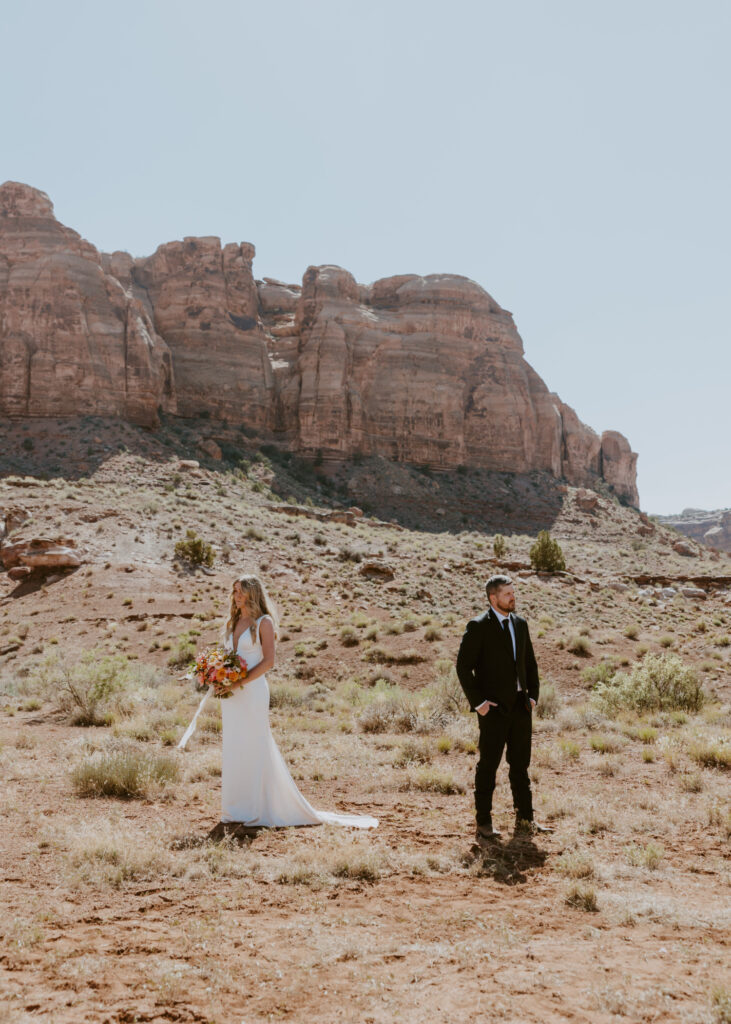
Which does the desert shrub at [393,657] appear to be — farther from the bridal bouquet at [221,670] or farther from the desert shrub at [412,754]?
the bridal bouquet at [221,670]

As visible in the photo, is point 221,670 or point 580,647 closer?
point 221,670

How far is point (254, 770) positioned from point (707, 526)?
127302 millimetres

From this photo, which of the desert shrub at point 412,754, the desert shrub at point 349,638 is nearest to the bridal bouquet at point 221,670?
the desert shrub at point 412,754

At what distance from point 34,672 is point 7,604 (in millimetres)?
8444

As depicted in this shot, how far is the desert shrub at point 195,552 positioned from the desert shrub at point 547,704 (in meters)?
17.3

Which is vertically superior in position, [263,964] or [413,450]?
[413,450]

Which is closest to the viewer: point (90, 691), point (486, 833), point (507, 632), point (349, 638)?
point (486, 833)

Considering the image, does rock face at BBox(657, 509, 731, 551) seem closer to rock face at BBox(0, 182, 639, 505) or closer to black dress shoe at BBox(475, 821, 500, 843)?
rock face at BBox(0, 182, 639, 505)

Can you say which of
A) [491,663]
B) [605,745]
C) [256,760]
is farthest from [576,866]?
[605,745]

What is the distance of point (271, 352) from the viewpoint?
199 ft

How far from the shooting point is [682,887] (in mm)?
4840

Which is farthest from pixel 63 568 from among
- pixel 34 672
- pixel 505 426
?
pixel 505 426

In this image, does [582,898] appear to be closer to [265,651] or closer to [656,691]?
[265,651]

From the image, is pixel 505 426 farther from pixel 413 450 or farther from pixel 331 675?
pixel 331 675
